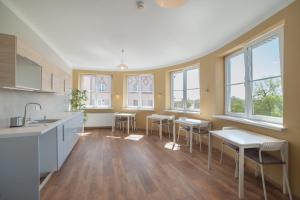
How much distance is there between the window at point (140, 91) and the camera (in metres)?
6.95

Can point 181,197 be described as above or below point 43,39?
below

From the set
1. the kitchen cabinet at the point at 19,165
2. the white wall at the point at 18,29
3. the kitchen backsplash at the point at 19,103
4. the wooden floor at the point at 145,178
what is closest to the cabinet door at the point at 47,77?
the kitchen backsplash at the point at 19,103

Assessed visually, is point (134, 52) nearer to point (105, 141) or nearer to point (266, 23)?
point (105, 141)

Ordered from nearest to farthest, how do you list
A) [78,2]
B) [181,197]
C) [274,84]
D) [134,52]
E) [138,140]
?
[181,197]
[78,2]
[274,84]
[134,52]
[138,140]

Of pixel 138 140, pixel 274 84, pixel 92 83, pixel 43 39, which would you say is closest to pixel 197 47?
pixel 274 84

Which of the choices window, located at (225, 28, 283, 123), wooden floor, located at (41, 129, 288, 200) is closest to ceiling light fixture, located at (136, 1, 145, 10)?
window, located at (225, 28, 283, 123)

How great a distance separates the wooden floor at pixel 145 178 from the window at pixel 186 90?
1762mm

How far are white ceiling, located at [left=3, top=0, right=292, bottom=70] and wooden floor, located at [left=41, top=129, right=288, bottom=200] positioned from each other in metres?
2.51

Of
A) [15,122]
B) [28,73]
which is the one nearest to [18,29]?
[28,73]

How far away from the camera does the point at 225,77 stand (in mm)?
4105

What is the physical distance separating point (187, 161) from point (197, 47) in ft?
8.78

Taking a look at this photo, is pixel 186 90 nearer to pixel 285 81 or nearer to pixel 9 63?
pixel 285 81

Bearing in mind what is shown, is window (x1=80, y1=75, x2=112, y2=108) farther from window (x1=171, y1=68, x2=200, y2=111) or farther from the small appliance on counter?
the small appliance on counter

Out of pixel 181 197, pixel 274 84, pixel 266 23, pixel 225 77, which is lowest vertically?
pixel 181 197
